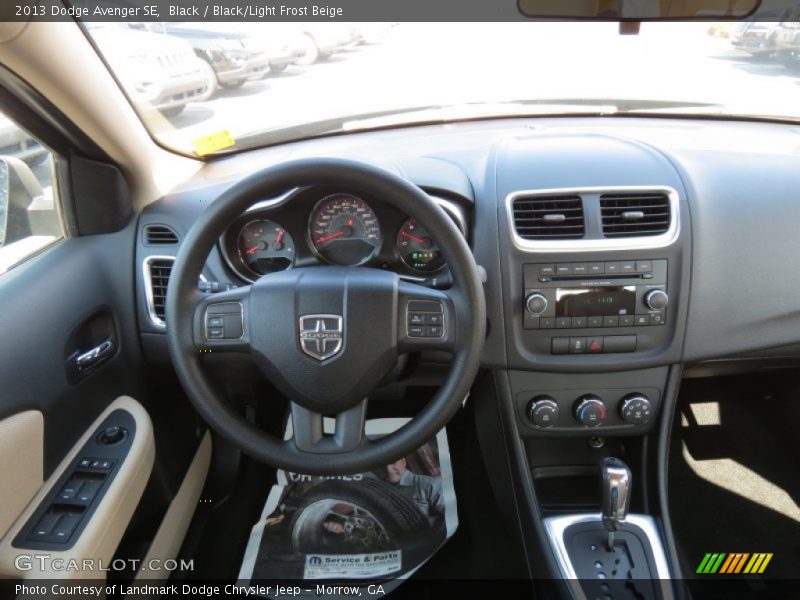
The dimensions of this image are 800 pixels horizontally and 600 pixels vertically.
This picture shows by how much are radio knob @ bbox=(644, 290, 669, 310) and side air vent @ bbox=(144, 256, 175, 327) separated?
139cm

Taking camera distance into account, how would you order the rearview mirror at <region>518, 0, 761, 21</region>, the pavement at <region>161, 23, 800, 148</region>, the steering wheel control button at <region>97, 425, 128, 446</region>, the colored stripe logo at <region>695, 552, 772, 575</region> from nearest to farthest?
1. the rearview mirror at <region>518, 0, 761, 21</region>
2. the steering wheel control button at <region>97, 425, 128, 446</region>
3. the colored stripe logo at <region>695, 552, 772, 575</region>
4. the pavement at <region>161, 23, 800, 148</region>

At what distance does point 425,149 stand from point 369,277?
83 cm

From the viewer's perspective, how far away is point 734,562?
2148 millimetres

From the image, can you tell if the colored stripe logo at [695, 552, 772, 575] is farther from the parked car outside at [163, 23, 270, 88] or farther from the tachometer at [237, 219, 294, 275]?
the parked car outside at [163, 23, 270, 88]

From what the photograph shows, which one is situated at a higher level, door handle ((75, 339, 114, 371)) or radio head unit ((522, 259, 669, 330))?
radio head unit ((522, 259, 669, 330))

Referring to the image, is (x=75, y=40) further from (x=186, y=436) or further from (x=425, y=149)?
(x=186, y=436)

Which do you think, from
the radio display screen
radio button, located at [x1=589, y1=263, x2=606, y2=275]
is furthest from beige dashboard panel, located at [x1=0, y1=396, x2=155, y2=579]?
radio button, located at [x1=589, y1=263, x2=606, y2=275]

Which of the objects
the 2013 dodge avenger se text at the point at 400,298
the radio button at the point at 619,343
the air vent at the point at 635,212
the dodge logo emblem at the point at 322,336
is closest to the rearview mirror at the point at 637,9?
the 2013 dodge avenger se text at the point at 400,298

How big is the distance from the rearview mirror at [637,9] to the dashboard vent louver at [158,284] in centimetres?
127

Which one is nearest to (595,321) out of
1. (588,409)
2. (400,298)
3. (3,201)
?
(588,409)

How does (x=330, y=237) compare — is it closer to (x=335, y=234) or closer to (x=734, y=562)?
(x=335, y=234)

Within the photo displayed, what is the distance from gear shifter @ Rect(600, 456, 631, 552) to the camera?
1792mm

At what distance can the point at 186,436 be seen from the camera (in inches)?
88.9

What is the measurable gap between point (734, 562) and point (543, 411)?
2.90 ft
